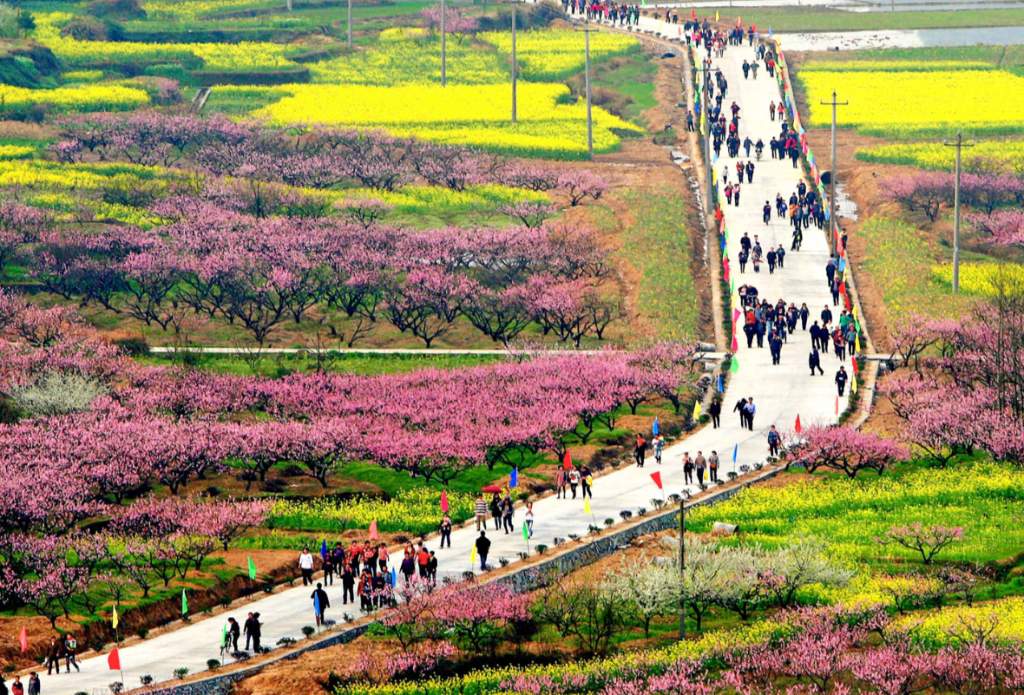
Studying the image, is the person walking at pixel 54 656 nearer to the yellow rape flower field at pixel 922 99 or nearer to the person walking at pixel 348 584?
the person walking at pixel 348 584

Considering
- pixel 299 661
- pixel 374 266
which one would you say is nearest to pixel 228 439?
pixel 299 661

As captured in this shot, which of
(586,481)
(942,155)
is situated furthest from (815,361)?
(942,155)

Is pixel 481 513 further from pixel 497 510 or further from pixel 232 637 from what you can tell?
pixel 232 637

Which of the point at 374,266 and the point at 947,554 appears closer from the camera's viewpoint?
the point at 947,554

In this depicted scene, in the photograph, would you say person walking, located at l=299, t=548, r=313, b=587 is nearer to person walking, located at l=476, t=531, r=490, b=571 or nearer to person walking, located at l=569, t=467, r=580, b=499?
person walking, located at l=476, t=531, r=490, b=571

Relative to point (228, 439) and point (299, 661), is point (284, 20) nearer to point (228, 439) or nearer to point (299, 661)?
point (228, 439)

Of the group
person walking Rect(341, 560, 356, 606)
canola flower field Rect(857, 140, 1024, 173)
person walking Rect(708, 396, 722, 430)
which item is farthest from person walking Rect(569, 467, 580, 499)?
canola flower field Rect(857, 140, 1024, 173)

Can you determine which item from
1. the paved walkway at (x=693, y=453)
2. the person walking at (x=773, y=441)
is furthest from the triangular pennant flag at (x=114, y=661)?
the person walking at (x=773, y=441)
